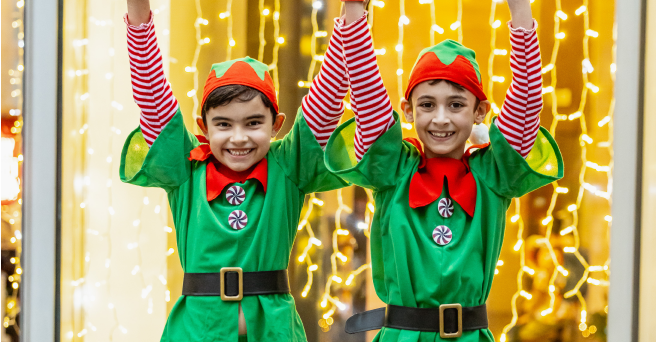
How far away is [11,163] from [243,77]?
57cm

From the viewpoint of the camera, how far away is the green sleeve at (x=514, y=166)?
1022 millimetres

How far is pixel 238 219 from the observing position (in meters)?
1.12

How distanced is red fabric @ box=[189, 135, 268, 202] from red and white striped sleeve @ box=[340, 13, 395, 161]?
20 cm

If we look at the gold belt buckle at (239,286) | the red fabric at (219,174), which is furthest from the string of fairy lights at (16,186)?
the gold belt buckle at (239,286)

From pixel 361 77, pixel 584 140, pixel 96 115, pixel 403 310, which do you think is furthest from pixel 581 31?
pixel 96 115

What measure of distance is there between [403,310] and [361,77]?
39cm

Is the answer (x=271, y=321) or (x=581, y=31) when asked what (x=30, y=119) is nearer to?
(x=271, y=321)

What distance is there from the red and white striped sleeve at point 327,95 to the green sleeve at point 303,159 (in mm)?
18

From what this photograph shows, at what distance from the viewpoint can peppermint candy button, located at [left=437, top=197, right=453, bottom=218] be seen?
1033 mm

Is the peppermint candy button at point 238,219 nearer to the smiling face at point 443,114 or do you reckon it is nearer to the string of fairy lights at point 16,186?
the smiling face at point 443,114

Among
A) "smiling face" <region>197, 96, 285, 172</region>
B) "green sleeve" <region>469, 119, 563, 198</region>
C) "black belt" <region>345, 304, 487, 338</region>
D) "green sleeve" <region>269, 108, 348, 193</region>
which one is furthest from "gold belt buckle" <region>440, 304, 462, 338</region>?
"smiling face" <region>197, 96, 285, 172</region>

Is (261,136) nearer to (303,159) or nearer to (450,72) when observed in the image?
(303,159)

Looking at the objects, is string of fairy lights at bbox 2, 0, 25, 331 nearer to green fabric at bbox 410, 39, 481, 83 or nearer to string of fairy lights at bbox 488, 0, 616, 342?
green fabric at bbox 410, 39, 481, 83

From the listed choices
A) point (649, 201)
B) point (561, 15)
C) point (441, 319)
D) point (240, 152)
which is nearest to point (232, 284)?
point (240, 152)
